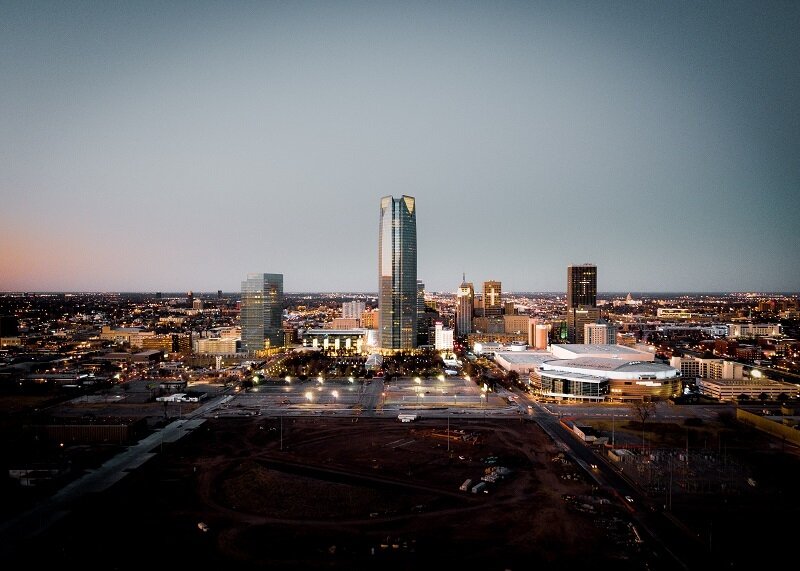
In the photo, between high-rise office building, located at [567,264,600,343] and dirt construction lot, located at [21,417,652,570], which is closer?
dirt construction lot, located at [21,417,652,570]

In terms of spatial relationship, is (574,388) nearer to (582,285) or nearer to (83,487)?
(83,487)

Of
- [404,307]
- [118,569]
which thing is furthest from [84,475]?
[404,307]

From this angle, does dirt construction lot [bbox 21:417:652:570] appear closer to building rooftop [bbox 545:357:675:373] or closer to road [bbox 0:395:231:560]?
road [bbox 0:395:231:560]

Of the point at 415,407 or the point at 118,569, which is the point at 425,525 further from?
the point at 415,407

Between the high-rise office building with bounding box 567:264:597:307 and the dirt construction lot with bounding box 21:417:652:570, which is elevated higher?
the high-rise office building with bounding box 567:264:597:307

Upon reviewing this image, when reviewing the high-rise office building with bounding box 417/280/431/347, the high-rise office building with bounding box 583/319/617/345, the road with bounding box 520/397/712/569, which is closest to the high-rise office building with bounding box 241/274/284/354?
the high-rise office building with bounding box 417/280/431/347

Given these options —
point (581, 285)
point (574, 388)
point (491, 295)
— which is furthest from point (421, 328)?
point (574, 388)

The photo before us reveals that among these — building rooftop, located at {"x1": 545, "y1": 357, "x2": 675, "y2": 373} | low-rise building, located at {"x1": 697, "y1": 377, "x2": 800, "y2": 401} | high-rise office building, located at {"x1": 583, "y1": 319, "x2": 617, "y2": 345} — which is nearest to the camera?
low-rise building, located at {"x1": 697, "y1": 377, "x2": 800, "y2": 401}
